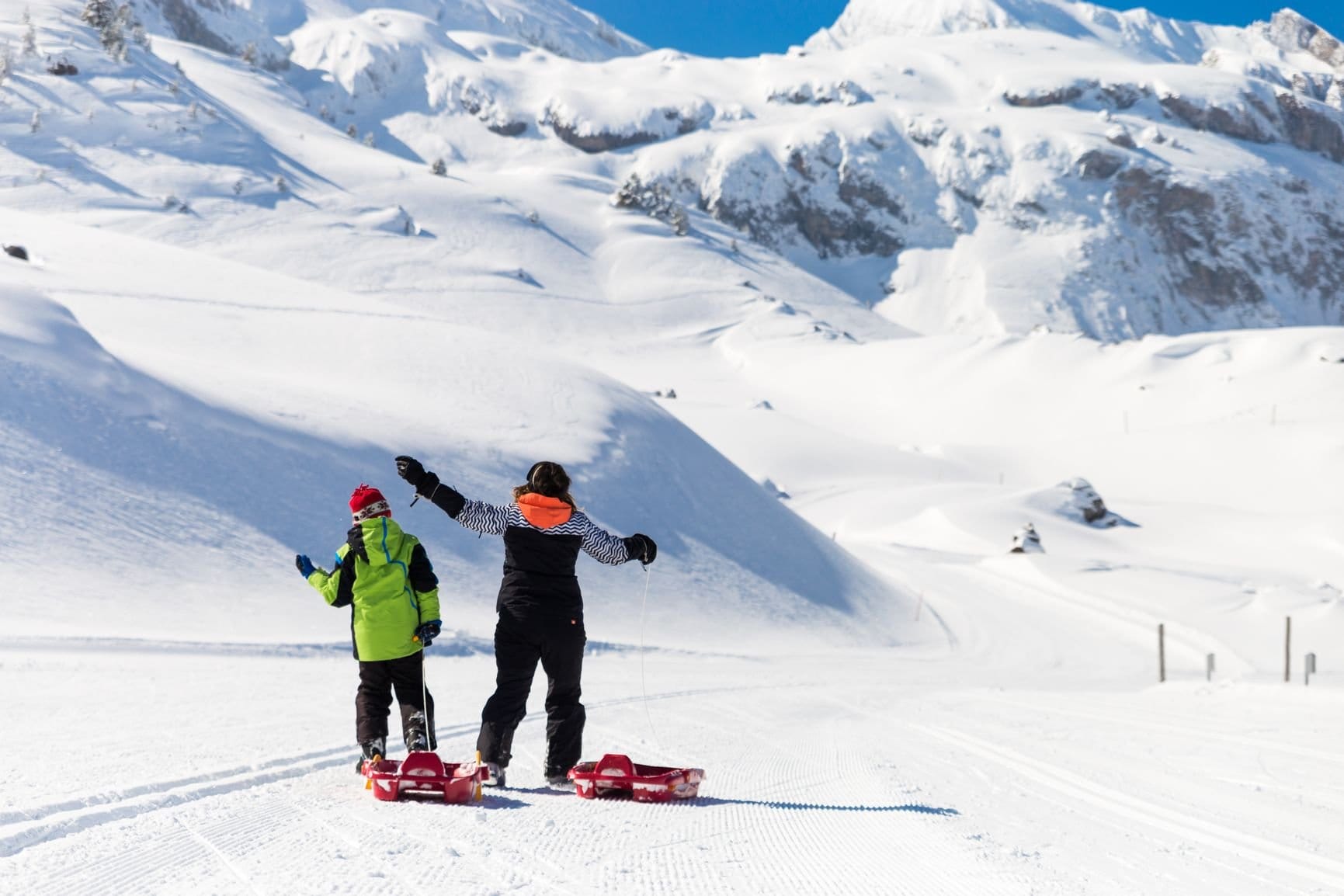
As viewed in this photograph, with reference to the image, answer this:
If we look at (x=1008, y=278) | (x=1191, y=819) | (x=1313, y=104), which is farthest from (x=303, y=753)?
(x=1313, y=104)

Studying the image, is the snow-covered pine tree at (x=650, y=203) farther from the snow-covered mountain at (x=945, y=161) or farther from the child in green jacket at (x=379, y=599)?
the child in green jacket at (x=379, y=599)

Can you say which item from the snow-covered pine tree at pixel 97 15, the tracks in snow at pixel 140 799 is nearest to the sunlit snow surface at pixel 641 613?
the tracks in snow at pixel 140 799

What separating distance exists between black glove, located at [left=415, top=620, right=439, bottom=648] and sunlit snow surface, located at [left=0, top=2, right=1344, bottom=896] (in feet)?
2.31

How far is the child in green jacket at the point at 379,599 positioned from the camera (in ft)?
18.6

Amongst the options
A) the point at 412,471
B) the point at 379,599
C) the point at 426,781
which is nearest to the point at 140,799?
the point at 426,781

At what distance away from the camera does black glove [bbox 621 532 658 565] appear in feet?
18.2

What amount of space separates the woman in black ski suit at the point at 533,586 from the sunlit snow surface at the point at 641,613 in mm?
406

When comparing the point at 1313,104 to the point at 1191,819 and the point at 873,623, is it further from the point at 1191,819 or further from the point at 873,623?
the point at 1191,819

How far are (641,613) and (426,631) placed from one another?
1065cm

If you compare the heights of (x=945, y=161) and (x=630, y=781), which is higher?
(x=945, y=161)

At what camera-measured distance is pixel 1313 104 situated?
174 m

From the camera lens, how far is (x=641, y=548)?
18.5ft

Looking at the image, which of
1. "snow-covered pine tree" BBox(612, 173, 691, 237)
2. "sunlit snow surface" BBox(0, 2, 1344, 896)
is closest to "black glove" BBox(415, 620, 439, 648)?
"sunlit snow surface" BBox(0, 2, 1344, 896)

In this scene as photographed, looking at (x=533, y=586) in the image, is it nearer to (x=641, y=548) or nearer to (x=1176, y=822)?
(x=641, y=548)
